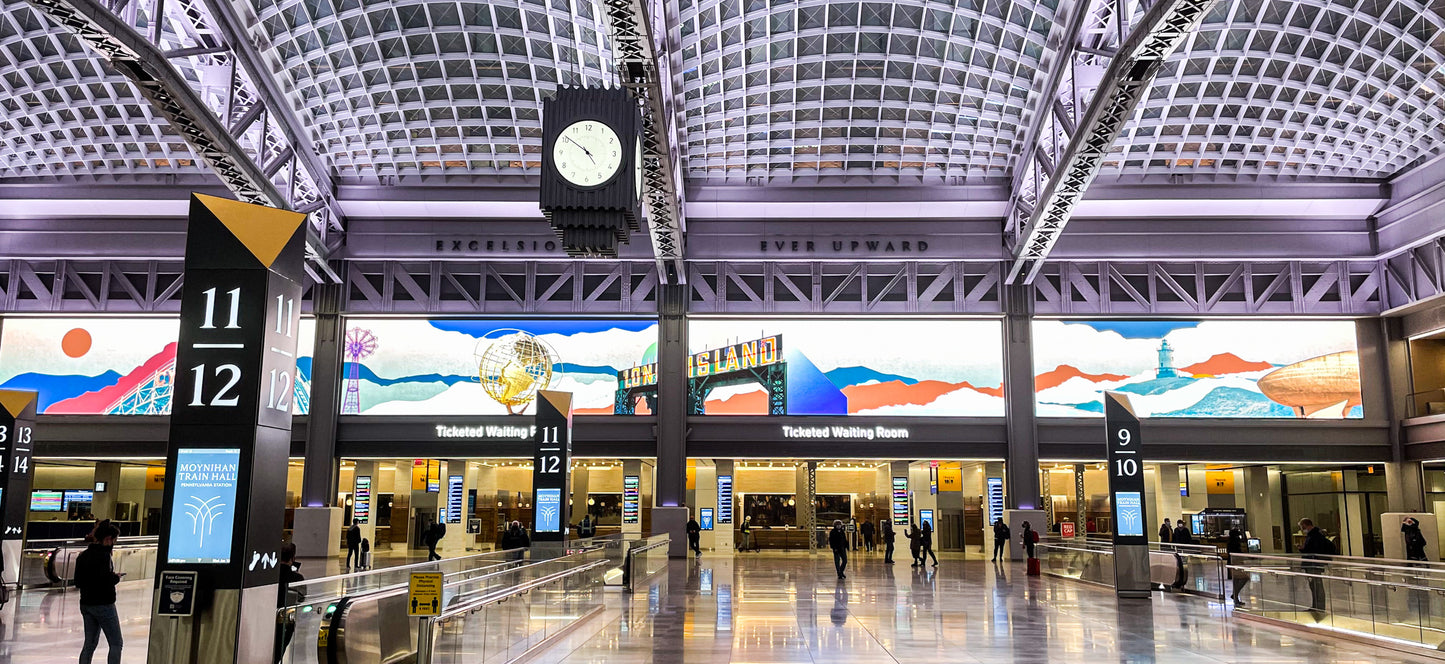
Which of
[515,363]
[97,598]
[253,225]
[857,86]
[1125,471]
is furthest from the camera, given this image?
[515,363]

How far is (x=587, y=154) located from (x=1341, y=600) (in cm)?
1385

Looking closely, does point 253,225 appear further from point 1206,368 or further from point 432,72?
point 1206,368

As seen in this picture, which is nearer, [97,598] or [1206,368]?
[97,598]

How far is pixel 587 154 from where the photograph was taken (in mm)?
18297

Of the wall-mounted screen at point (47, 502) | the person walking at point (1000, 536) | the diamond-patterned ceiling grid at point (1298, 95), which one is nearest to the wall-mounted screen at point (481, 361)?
the person walking at point (1000, 536)

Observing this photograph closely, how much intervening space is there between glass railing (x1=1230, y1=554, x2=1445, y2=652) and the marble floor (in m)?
0.44

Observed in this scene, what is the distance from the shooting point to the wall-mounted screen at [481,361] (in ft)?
118

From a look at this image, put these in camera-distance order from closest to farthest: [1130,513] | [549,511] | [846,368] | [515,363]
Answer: [1130,513] → [549,511] → [846,368] → [515,363]

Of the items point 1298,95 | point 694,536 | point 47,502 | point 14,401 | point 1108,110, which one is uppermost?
point 1298,95

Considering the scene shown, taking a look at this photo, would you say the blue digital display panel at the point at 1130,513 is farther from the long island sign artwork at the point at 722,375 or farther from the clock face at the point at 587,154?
the long island sign artwork at the point at 722,375

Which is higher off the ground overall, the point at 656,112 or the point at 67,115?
the point at 67,115

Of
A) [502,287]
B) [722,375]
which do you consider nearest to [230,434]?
[722,375]

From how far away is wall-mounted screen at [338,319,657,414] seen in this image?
36.0 m

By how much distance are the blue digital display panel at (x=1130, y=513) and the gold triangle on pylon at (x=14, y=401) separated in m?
22.3
